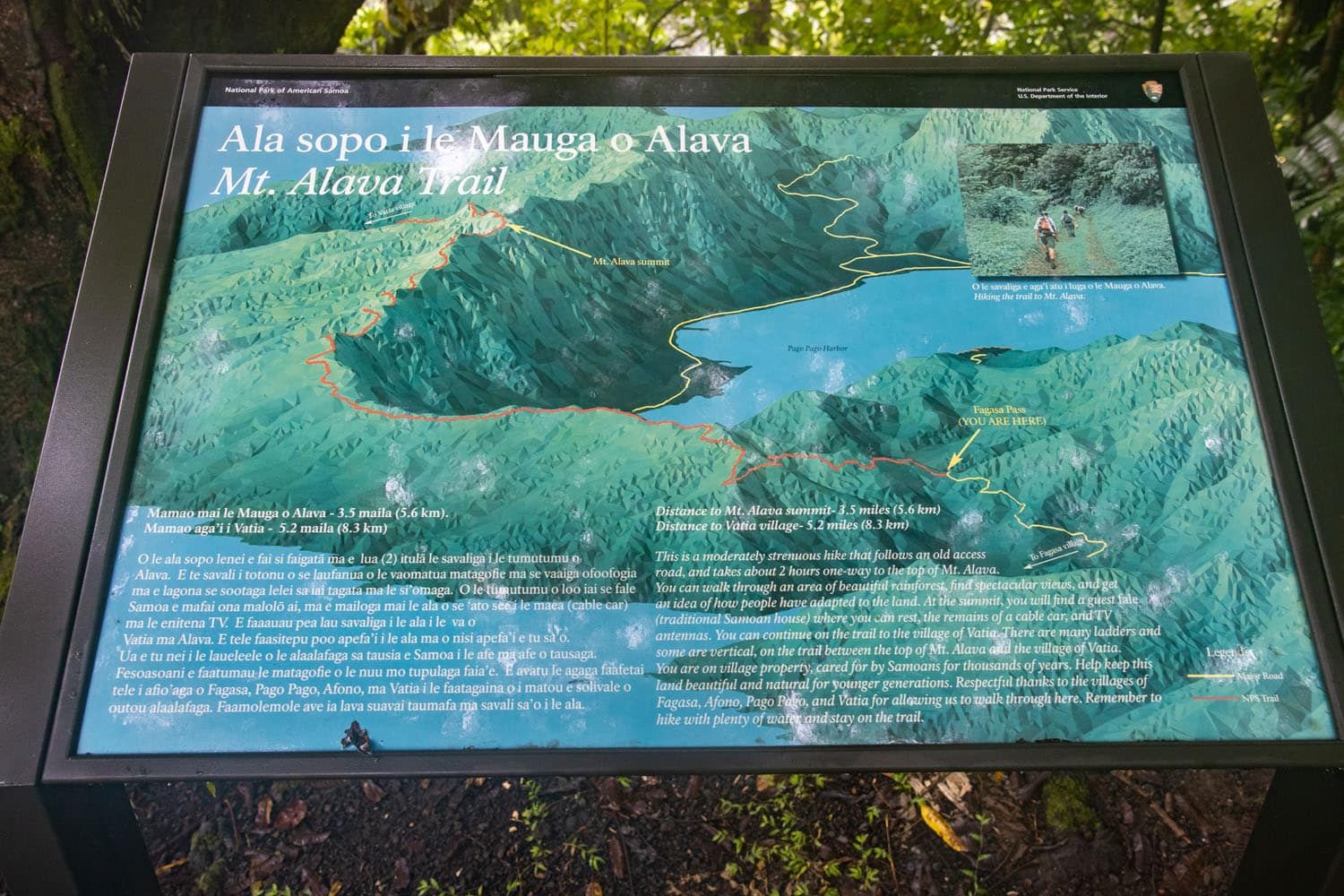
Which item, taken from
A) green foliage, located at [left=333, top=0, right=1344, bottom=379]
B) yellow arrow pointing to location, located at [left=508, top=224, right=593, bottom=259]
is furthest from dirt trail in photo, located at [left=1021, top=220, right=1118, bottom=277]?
green foliage, located at [left=333, top=0, right=1344, bottom=379]

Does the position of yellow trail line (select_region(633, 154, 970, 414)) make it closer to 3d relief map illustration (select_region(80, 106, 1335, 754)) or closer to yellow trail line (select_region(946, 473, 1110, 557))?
3d relief map illustration (select_region(80, 106, 1335, 754))

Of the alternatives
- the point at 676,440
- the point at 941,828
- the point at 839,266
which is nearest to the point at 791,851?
the point at 941,828

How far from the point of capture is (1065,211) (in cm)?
206

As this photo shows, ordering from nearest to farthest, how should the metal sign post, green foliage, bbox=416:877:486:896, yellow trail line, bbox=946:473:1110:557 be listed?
the metal sign post → yellow trail line, bbox=946:473:1110:557 → green foliage, bbox=416:877:486:896

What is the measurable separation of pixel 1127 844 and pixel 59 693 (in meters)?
2.89

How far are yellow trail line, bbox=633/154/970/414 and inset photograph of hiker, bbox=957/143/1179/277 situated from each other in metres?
0.13

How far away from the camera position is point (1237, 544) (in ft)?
5.93

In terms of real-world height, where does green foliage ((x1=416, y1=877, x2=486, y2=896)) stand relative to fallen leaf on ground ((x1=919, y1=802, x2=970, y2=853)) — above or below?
below

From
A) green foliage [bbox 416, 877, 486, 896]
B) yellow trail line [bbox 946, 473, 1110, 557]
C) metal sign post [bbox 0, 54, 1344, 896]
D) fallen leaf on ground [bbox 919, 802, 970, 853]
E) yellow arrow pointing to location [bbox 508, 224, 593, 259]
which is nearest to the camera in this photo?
metal sign post [bbox 0, 54, 1344, 896]

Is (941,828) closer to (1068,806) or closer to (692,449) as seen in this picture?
(1068,806)

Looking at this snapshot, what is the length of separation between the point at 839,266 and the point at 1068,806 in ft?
6.34

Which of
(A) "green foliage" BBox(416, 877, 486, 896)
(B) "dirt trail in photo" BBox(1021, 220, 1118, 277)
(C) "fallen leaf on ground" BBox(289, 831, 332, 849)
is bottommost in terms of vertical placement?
(A) "green foliage" BBox(416, 877, 486, 896)

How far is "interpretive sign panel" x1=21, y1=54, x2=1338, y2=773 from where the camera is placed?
5.65 feet

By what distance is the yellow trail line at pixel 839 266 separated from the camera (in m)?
1.93
